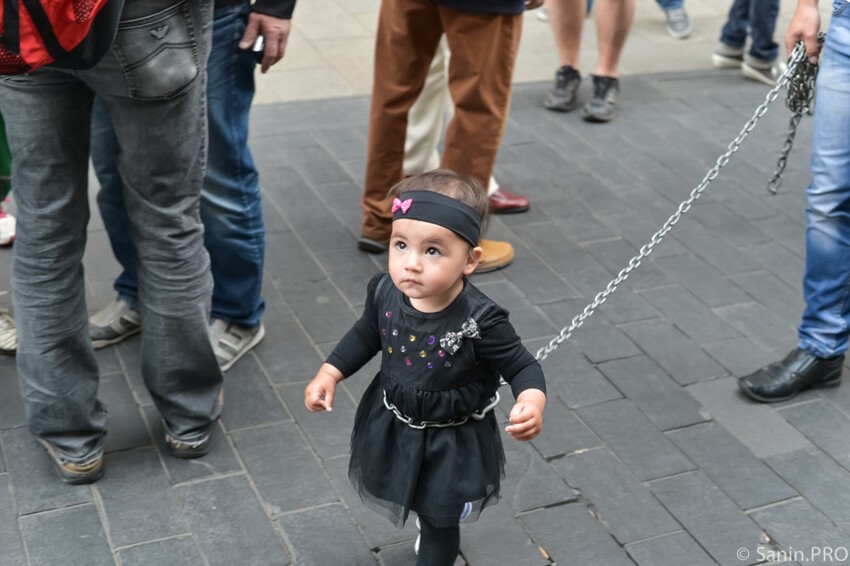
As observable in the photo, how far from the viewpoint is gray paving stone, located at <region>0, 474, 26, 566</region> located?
9.47 feet

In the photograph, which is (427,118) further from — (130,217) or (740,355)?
(130,217)

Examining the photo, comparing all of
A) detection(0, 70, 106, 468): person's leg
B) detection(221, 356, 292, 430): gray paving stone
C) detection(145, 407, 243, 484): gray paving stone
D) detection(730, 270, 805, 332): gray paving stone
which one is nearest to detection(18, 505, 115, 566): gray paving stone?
detection(0, 70, 106, 468): person's leg

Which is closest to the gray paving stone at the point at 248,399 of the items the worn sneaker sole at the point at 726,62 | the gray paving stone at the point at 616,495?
the gray paving stone at the point at 616,495

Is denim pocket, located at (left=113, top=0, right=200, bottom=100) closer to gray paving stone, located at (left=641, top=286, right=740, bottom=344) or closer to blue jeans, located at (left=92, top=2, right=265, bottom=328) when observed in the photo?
blue jeans, located at (left=92, top=2, right=265, bottom=328)

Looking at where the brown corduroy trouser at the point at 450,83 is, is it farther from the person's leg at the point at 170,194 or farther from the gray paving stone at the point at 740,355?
the person's leg at the point at 170,194

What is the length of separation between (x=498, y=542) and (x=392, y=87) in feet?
6.78

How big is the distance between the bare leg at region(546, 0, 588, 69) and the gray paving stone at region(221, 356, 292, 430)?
3.19 m

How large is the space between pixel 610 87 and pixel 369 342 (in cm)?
394

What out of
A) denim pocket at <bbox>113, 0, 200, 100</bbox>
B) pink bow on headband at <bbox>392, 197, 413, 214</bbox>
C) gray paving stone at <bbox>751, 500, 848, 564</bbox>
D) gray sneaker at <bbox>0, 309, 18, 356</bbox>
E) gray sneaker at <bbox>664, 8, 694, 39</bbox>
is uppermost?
denim pocket at <bbox>113, 0, 200, 100</bbox>

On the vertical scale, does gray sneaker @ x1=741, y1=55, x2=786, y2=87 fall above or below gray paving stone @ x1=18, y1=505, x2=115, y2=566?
below

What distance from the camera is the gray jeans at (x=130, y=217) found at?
8.91ft

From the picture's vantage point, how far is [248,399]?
3.63 metres

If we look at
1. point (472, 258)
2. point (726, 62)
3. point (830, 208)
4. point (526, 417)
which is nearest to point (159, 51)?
point (472, 258)

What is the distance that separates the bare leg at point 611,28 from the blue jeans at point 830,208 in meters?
2.64
